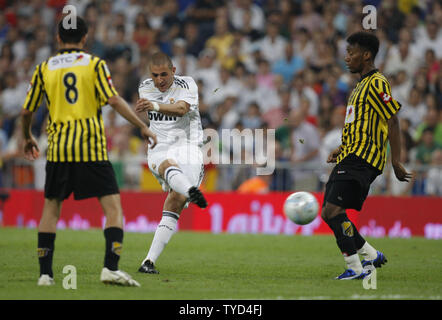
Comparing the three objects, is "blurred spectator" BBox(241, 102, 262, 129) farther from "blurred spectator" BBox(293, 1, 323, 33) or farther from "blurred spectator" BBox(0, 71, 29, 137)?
"blurred spectator" BBox(0, 71, 29, 137)

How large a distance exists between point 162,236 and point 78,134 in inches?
93.5

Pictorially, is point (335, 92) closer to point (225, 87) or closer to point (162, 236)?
point (225, 87)

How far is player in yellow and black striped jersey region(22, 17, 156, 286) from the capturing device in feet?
24.8

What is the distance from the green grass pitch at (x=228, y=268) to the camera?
7.41m

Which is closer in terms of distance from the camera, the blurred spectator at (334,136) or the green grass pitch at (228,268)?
the green grass pitch at (228,268)

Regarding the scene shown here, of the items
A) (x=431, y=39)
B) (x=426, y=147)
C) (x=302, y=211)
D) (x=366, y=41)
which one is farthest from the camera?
(x=431, y=39)

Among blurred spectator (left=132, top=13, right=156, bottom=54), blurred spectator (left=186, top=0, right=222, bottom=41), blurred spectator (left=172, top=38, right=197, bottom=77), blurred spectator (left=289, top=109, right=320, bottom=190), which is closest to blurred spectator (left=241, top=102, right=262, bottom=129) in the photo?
blurred spectator (left=289, top=109, right=320, bottom=190)

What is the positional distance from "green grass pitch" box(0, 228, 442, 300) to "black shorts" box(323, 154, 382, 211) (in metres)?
0.89

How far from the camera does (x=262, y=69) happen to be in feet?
63.3

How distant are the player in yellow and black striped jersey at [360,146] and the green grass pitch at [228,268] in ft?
1.98

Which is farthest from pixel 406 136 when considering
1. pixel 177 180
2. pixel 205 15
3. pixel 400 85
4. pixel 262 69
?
pixel 177 180

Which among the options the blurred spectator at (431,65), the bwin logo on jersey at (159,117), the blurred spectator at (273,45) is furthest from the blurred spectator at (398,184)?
the bwin logo on jersey at (159,117)

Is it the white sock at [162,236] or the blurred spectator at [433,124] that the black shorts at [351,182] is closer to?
the white sock at [162,236]
